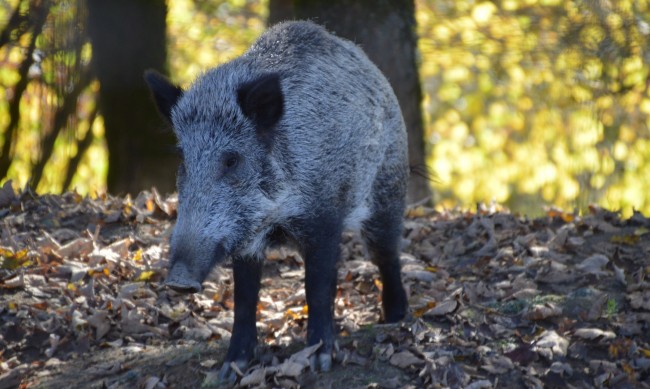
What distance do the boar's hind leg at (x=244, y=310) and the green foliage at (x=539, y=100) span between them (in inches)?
100

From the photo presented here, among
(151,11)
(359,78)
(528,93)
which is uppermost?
(528,93)

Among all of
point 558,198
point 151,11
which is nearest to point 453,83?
point 558,198

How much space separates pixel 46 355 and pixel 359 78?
253cm

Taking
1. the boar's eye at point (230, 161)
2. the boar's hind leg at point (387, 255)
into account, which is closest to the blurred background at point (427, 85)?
the boar's eye at point (230, 161)

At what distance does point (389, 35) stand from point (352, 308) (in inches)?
137

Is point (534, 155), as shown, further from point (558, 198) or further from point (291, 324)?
point (291, 324)

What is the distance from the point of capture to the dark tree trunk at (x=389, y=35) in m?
8.06

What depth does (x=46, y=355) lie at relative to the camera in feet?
16.2

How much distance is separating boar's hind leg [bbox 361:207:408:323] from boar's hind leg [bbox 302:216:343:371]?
84cm

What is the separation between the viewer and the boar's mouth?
3.84 meters

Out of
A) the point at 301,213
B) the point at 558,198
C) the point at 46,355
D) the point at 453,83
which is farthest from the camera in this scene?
the point at 453,83

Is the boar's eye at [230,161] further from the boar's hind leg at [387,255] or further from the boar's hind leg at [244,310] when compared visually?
the boar's hind leg at [387,255]

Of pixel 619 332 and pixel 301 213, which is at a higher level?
pixel 301 213

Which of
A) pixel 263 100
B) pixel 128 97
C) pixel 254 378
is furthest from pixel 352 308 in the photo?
pixel 128 97
